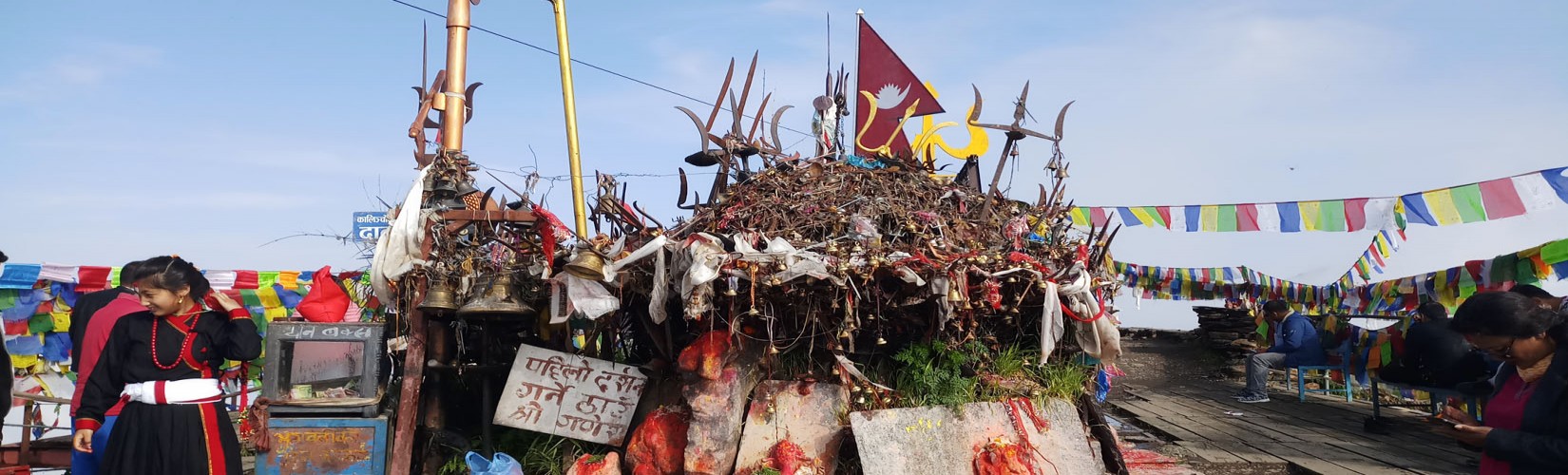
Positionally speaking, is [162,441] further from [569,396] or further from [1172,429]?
[1172,429]

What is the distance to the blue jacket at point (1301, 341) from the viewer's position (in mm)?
12787

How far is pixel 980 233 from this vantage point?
8.15 metres

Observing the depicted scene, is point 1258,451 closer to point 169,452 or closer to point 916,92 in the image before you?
point 916,92

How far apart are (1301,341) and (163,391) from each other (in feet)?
43.0

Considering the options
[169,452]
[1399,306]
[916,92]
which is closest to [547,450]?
[169,452]

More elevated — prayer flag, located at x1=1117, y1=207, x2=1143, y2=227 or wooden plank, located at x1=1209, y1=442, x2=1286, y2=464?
prayer flag, located at x1=1117, y1=207, x2=1143, y2=227

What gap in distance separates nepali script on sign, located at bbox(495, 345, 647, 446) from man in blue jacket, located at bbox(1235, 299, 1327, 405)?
964 cm

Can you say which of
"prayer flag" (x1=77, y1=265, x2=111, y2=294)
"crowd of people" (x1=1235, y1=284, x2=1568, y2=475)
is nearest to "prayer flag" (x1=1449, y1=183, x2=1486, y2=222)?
"crowd of people" (x1=1235, y1=284, x2=1568, y2=475)

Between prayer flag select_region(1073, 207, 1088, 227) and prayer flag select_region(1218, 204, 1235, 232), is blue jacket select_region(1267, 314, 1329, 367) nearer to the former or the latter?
prayer flag select_region(1218, 204, 1235, 232)

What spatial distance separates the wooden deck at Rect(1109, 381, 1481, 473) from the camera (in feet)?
27.8

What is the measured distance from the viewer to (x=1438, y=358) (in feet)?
29.1

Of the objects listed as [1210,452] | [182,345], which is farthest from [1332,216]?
[182,345]

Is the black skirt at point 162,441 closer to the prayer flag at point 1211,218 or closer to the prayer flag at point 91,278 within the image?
the prayer flag at point 91,278

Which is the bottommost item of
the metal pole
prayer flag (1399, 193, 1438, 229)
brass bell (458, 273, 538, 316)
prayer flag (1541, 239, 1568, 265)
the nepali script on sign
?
the nepali script on sign
